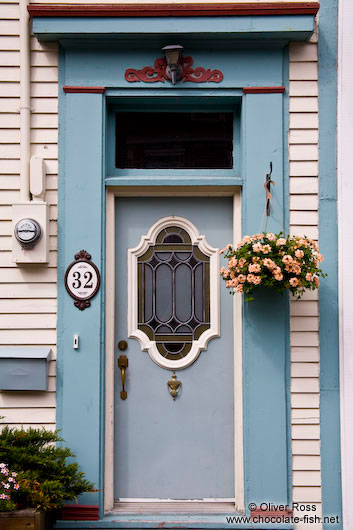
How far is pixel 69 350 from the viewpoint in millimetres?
4676

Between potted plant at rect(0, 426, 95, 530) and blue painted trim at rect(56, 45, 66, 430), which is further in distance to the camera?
blue painted trim at rect(56, 45, 66, 430)

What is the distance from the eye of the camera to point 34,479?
421 centimetres

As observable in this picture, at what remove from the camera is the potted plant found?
4086mm

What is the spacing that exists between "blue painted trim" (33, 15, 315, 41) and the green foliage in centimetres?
289

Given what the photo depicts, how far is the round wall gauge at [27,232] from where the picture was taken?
15.2 feet

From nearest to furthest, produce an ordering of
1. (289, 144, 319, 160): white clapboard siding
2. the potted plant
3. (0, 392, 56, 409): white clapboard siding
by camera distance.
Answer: the potted plant → (0, 392, 56, 409): white clapboard siding → (289, 144, 319, 160): white clapboard siding

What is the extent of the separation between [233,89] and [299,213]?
41.7 inches

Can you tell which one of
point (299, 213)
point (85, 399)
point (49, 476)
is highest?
point (299, 213)

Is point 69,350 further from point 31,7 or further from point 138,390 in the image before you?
point 31,7

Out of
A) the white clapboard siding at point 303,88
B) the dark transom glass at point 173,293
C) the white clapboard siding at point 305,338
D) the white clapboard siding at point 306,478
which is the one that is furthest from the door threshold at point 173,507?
the white clapboard siding at point 303,88

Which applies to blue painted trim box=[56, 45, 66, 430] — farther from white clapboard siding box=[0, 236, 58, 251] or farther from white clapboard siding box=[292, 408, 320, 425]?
white clapboard siding box=[292, 408, 320, 425]

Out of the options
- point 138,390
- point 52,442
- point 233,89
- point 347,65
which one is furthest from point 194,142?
point 52,442

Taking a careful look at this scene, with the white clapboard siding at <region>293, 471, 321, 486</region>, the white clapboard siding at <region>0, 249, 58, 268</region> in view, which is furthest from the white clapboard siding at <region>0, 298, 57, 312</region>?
the white clapboard siding at <region>293, 471, 321, 486</region>

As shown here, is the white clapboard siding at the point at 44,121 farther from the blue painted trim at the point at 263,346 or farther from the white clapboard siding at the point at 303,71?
the white clapboard siding at the point at 303,71
